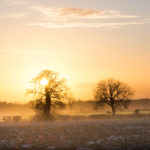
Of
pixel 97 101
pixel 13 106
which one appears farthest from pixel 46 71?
pixel 13 106

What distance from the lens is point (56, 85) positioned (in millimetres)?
63406

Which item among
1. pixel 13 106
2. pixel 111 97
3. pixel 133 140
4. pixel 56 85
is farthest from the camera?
pixel 13 106

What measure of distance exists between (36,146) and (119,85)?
6200cm

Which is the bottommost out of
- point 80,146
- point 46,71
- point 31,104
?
point 80,146

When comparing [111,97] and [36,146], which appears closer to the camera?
[36,146]

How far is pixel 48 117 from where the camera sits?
212 ft

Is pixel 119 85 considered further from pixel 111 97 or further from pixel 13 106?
pixel 13 106

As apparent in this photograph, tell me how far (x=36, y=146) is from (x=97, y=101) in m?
58.9

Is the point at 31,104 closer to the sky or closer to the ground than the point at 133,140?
closer to the sky

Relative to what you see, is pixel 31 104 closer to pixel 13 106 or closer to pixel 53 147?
pixel 53 147

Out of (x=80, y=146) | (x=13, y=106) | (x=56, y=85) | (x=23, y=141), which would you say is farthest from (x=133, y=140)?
(x=13, y=106)

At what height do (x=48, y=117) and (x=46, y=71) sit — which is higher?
(x=46, y=71)

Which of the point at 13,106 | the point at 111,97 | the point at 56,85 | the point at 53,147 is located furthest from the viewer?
the point at 13,106

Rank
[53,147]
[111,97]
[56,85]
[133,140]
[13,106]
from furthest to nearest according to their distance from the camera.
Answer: [13,106] < [111,97] < [56,85] < [133,140] < [53,147]
